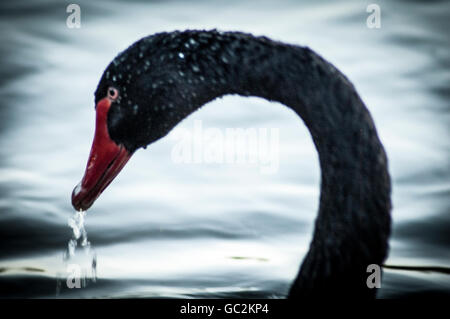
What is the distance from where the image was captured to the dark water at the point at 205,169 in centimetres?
281

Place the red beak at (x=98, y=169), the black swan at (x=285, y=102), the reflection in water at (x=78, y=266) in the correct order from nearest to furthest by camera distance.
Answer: the black swan at (x=285, y=102) < the red beak at (x=98, y=169) < the reflection in water at (x=78, y=266)

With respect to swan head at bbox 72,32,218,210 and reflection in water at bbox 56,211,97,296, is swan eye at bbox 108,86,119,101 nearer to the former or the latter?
swan head at bbox 72,32,218,210

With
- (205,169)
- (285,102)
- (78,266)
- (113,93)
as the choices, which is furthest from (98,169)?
(205,169)

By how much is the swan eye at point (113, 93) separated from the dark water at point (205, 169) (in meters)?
0.96

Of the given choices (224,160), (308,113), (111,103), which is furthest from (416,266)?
(111,103)

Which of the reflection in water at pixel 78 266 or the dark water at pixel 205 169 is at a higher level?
the dark water at pixel 205 169

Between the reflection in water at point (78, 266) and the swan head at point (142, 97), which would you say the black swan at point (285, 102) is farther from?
the reflection in water at point (78, 266)

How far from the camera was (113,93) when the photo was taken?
183cm

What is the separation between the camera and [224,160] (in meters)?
3.46

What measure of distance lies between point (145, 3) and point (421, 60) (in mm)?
1372

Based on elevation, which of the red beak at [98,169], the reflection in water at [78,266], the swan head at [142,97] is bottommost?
the reflection in water at [78,266]

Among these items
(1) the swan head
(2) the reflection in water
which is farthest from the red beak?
(2) the reflection in water

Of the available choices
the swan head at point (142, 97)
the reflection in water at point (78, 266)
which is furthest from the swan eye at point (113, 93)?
the reflection in water at point (78, 266)

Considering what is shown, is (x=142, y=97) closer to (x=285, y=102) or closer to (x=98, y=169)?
(x=98, y=169)
